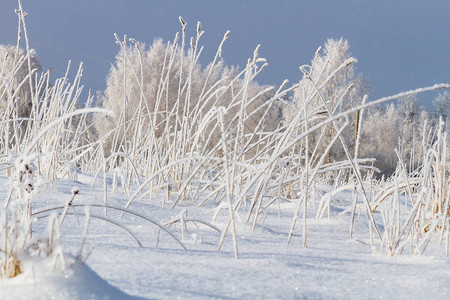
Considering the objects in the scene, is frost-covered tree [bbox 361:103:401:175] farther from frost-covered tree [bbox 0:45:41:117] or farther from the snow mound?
the snow mound

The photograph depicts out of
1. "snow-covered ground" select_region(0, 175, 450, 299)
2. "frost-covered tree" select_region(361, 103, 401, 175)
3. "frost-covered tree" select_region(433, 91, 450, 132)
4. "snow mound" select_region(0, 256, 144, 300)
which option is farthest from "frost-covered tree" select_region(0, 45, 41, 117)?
"frost-covered tree" select_region(433, 91, 450, 132)

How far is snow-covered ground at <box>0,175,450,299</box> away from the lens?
53 cm

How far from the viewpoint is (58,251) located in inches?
19.8

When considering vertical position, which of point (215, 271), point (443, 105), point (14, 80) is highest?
point (443, 105)

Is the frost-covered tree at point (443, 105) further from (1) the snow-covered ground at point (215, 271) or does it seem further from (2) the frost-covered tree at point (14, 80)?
(1) the snow-covered ground at point (215, 271)

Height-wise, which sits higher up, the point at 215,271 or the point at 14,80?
the point at 14,80

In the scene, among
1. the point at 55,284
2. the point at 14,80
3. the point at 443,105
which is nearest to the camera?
the point at 55,284

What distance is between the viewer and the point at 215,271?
734 mm

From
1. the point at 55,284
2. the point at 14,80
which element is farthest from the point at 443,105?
the point at 55,284

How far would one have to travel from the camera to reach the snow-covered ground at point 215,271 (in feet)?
1.75

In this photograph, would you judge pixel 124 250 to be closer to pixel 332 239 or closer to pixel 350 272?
pixel 350 272

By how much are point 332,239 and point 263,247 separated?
1.31 ft

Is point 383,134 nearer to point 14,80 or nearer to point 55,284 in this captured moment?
point 14,80

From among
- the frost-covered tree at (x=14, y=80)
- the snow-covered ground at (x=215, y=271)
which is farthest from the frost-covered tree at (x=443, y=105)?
the snow-covered ground at (x=215, y=271)
